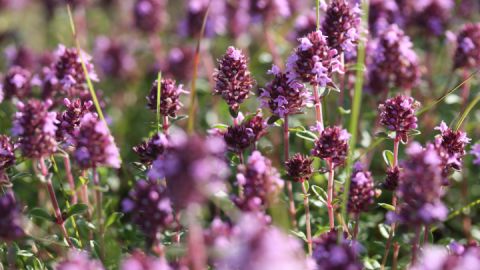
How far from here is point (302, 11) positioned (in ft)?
23.7

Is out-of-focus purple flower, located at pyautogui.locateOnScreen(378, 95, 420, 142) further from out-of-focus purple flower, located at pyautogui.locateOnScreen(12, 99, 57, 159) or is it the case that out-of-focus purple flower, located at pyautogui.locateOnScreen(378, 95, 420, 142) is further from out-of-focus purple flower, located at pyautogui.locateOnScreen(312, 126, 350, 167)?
out-of-focus purple flower, located at pyautogui.locateOnScreen(12, 99, 57, 159)

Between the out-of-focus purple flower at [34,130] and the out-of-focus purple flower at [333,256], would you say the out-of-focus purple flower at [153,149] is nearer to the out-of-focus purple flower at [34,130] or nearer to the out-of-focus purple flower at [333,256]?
the out-of-focus purple flower at [34,130]

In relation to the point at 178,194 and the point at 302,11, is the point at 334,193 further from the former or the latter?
the point at 302,11

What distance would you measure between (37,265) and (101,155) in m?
0.93

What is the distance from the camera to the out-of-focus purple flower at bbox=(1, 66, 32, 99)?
171 inches

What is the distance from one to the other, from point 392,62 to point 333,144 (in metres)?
1.41

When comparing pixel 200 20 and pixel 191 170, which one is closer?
pixel 191 170

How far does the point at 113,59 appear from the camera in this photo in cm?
675

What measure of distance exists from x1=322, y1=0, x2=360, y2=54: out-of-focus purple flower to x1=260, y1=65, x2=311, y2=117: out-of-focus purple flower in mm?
400

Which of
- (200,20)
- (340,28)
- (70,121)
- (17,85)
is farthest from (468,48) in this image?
(17,85)

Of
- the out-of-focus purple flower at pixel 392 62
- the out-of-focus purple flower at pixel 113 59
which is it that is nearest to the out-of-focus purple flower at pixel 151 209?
the out-of-focus purple flower at pixel 392 62

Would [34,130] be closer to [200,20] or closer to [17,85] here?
[17,85]

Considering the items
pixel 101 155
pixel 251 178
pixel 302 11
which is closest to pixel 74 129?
pixel 101 155

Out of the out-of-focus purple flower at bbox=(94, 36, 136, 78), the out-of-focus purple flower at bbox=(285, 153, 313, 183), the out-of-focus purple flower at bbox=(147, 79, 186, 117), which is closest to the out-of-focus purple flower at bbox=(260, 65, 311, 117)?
the out-of-focus purple flower at bbox=(285, 153, 313, 183)
